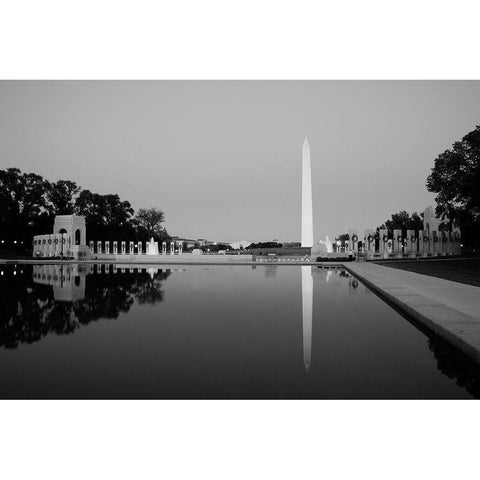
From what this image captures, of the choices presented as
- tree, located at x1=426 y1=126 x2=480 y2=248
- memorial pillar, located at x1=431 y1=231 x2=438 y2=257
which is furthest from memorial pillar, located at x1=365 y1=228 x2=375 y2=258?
tree, located at x1=426 y1=126 x2=480 y2=248

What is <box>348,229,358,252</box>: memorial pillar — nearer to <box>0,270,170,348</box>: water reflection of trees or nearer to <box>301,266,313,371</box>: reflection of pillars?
<box>301,266,313,371</box>: reflection of pillars

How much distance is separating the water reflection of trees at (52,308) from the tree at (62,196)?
45.7 meters

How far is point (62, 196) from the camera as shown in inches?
2290

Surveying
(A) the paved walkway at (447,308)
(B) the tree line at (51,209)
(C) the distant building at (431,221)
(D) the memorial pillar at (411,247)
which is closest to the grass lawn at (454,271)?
(A) the paved walkway at (447,308)

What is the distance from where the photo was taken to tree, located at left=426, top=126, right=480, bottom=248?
89.5 feet

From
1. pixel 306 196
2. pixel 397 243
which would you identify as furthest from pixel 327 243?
pixel 397 243

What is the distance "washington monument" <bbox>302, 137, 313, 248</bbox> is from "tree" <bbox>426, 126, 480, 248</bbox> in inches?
441

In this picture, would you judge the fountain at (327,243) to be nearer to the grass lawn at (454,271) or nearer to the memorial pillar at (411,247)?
the memorial pillar at (411,247)

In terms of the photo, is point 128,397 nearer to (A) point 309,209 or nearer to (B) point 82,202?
(A) point 309,209

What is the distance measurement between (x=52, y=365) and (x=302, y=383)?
319cm

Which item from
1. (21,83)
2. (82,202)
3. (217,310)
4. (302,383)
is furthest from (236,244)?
(302,383)

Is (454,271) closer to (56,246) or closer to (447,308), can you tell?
(447,308)

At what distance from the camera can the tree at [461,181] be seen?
1073 inches

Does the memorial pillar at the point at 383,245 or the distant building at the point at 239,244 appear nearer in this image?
the memorial pillar at the point at 383,245
